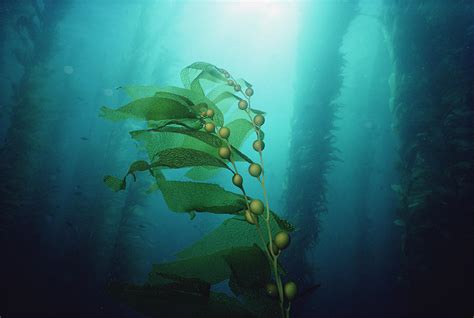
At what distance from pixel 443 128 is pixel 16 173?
7.75m

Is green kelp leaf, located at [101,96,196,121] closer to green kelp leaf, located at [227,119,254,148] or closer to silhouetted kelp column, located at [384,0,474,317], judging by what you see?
green kelp leaf, located at [227,119,254,148]

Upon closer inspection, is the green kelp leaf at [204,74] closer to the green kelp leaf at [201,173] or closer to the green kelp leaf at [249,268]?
the green kelp leaf at [201,173]

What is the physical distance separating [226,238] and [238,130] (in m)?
0.37

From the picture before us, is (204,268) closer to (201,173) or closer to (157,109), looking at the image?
(201,173)

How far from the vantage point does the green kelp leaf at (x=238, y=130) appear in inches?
34.0

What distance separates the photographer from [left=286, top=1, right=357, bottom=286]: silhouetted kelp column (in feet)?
17.3

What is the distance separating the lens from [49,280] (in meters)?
8.24

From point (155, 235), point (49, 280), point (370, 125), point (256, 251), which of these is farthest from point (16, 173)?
point (370, 125)

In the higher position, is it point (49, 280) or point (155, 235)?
point (49, 280)

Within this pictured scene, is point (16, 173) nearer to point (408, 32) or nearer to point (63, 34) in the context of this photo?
point (408, 32)

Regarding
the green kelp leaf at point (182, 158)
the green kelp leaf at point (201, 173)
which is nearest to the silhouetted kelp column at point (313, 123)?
the green kelp leaf at point (201, 173)

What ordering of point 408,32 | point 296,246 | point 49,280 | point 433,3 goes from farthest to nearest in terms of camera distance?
1. point 49,280
2. point 296,246
3. point 408,32
4. point 433,3

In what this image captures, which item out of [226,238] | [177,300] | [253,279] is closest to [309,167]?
[226,238]

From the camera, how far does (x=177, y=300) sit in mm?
500
